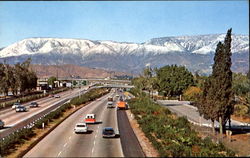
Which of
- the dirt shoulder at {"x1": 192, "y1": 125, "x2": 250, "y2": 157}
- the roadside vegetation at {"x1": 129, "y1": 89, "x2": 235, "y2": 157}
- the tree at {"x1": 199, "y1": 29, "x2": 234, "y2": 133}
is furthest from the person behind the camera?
the tree at {"x1": 199, "y1": 29, "x2": 234, "y2": 133}

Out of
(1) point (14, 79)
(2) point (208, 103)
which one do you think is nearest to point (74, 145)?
(2) point (208, 103)

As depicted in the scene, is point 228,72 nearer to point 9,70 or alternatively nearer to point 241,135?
point 241,135

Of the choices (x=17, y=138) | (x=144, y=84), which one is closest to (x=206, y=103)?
(x=17, y=138)

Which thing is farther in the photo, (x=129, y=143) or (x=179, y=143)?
(x=129, y=143)

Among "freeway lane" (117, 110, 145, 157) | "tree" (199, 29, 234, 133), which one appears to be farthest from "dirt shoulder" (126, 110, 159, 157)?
"tree" (199, 29, 234, 133)

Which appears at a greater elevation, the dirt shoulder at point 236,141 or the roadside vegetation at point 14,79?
the roadside vegetation at point 14,79

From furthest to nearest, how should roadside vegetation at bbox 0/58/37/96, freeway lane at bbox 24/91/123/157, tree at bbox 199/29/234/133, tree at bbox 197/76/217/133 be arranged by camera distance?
roadside vegetation at bbox 0/58/37/96 < tree at bbox 197/76/217/133 < tree at bbox 199/29/234/133 < freeway lane at bbox 24/91/123/157

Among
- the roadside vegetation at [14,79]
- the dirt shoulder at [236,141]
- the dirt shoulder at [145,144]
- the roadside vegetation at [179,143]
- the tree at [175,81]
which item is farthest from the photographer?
the tree at [175,81]

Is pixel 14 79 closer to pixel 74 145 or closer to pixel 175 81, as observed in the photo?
pixel 175 81

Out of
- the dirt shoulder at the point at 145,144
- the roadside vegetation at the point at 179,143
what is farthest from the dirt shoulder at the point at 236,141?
the dirt shoulder at the point at 145,144

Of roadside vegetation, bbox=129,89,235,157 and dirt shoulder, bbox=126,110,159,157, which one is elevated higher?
roadside vegetation, bbox=129,89,235,157

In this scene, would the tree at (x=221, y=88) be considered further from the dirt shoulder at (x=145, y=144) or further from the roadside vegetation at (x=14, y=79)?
the roadside vegetation at (x=14, y=79)

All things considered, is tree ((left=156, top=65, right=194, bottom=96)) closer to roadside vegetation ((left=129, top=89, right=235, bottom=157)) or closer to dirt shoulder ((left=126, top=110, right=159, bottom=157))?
roadside vegetation ((left=129, top=89, right=235, bottom=157))
